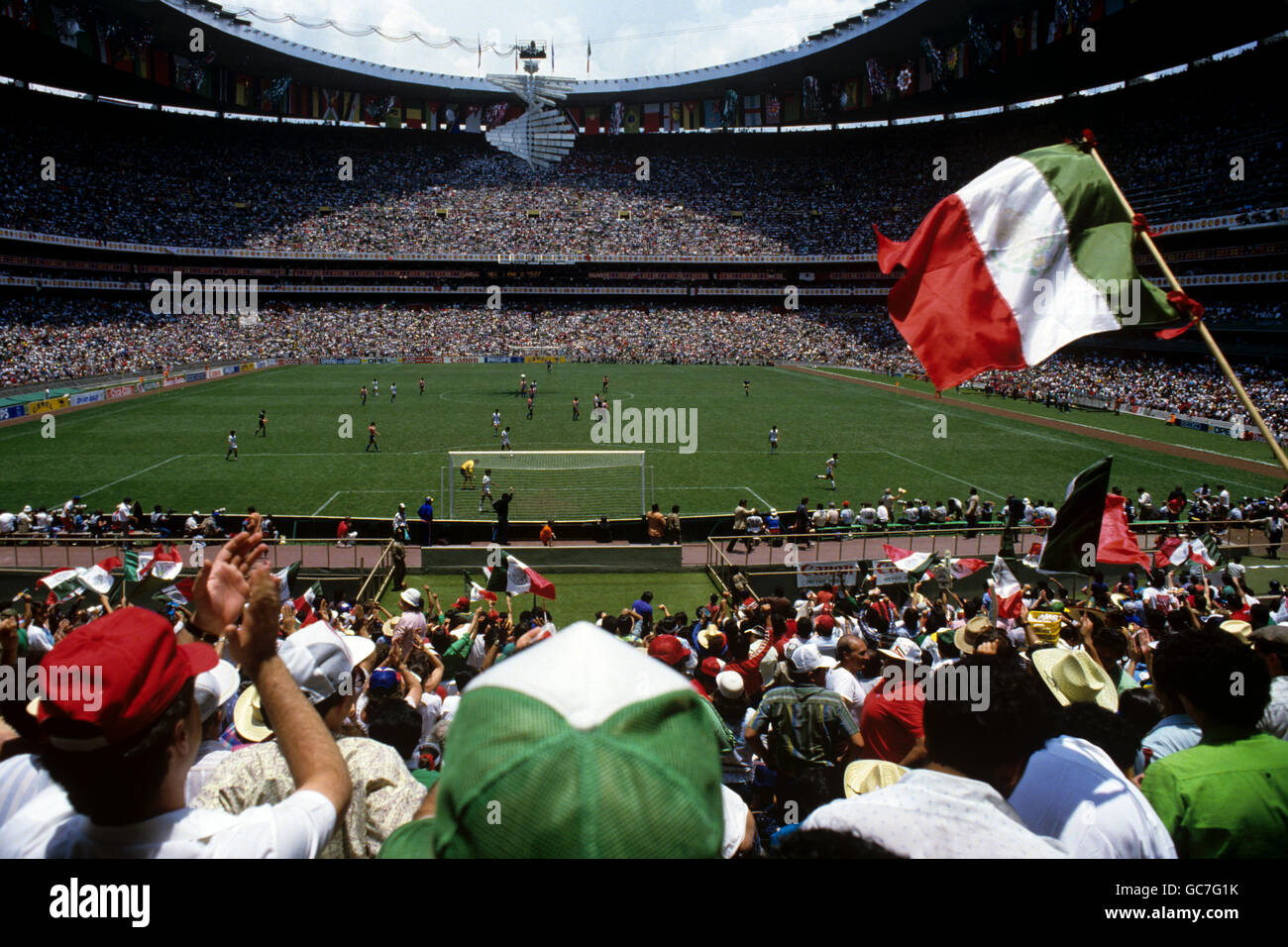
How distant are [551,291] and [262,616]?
92.9m

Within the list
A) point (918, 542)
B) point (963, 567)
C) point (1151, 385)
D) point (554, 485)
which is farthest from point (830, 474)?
point (1151, 385)

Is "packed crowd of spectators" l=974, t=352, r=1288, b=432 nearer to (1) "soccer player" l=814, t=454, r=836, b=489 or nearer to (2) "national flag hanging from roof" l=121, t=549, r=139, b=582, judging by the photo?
(1) "soccer player" l=814, t=454, r=836, b=489

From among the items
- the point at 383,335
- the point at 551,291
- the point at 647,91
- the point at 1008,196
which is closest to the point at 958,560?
the point at 1008,196

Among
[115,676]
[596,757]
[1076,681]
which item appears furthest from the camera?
[1076,681]

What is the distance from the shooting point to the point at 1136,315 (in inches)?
206

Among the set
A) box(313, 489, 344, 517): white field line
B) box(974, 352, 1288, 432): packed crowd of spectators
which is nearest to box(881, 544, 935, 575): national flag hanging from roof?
box(313, 489, 344, 517): white field line

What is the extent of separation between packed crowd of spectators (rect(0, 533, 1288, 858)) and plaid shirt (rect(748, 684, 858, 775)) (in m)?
0.01

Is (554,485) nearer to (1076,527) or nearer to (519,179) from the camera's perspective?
(1076,527)

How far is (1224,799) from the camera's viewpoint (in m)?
3.13

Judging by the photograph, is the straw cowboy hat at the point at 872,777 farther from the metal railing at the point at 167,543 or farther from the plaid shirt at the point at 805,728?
the metal railing at the point at 167,543

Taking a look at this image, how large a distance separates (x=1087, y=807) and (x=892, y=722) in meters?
2.30

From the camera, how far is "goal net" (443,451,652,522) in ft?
82.5

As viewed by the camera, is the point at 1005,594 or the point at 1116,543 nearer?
the point at 1116,543

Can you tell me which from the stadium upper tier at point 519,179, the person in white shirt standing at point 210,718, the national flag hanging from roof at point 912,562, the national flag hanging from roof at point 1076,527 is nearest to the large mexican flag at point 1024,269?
the national flag hanging from roof at point 1076,527
